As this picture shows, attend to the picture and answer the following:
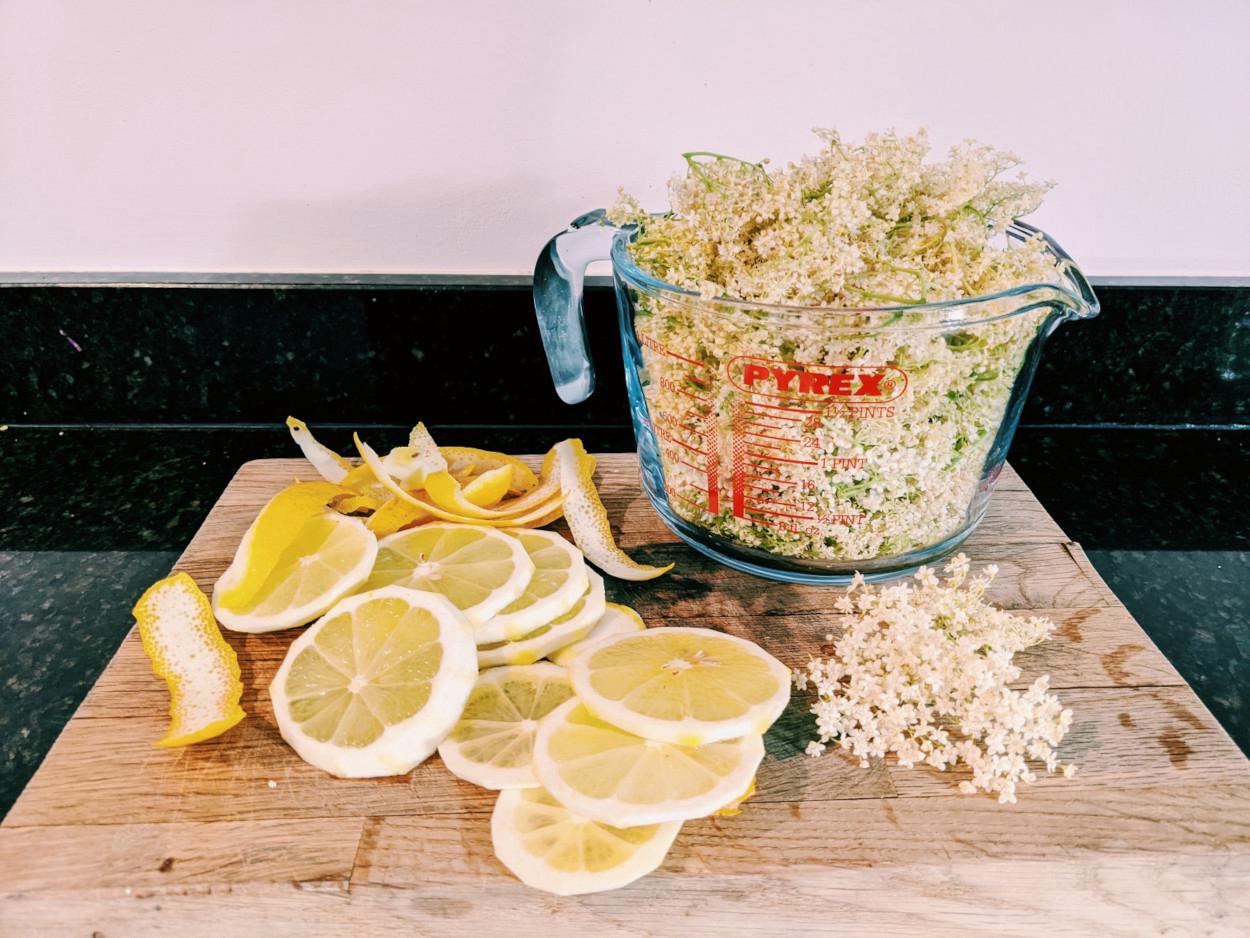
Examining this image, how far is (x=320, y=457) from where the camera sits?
960 millimetres

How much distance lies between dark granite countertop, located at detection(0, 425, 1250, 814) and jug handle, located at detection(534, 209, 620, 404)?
298 millimetres

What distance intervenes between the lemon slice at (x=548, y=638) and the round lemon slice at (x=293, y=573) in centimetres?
14

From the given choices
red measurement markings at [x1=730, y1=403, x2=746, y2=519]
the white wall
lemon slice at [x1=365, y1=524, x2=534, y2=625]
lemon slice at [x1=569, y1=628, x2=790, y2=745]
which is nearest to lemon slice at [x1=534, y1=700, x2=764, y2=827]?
lemon slice at [x1=569, y1=628, x2=790, y2=745]

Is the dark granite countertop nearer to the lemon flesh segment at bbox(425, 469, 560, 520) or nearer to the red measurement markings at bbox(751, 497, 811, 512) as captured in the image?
the lemon flesh segment at bbox(425, 469, 560, 520)

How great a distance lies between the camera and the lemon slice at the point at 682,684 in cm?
64

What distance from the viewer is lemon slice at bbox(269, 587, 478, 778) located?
0.66 metres

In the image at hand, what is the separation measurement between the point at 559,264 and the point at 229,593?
1.38ft

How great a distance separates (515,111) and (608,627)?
61cm

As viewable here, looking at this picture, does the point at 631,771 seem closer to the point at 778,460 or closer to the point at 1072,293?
the point at 778,460

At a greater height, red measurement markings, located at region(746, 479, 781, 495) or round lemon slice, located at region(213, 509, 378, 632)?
red measurement markings, located at region(746, 479, 781, 495)

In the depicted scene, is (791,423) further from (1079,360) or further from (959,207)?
(1079,360)

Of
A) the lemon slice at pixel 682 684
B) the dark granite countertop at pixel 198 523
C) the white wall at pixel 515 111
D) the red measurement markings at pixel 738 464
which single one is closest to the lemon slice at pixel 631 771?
the lemon slice at pixel 682 684

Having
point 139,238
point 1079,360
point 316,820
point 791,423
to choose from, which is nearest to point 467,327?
point 139,238

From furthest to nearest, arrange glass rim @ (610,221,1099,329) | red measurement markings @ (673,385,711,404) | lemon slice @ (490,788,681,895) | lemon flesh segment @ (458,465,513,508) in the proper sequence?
lemon flesh segment @ (458,465,513,508) < red measurement markings @ (673,385,711,404) < glass rim @ (610,221,1099,329) < lemon slice @ (490,788,681,895)
